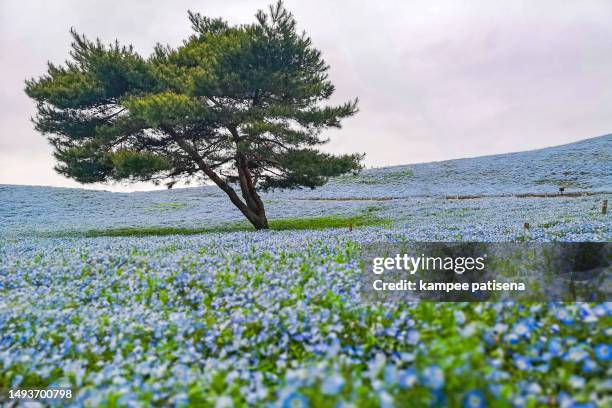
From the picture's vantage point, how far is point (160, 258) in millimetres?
10750

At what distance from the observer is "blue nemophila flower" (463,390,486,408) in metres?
2.35

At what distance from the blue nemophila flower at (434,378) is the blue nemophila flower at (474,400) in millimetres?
147

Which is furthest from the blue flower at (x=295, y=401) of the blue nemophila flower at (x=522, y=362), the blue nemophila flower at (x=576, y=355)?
the blue nemophila flower at (x=576, y=355)

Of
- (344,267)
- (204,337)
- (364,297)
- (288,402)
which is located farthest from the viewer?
(344,267)

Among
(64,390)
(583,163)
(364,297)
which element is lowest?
(64,390)

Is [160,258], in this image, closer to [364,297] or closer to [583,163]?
[364,297]

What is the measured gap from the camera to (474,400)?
236 centimetres

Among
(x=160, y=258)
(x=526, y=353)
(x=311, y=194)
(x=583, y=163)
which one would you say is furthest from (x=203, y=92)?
(x=583, y=163)

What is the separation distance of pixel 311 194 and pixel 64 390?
47.5 meters

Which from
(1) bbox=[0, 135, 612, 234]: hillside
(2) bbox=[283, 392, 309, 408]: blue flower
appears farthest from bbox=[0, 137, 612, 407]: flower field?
(1) bbox=[0, 135, 612, 234]: hillside

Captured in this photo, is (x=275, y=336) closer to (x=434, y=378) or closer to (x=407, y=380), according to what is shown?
(x=407, y=380)

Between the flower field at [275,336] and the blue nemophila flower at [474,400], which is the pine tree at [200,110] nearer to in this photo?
the flower field at [275,336]

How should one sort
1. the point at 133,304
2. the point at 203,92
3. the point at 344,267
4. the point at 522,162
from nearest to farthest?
1. the point at 133,304
2. the point at 344,267
3. the point at 203,92
4. the point at 522,162

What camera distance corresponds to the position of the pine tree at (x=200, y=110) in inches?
764
